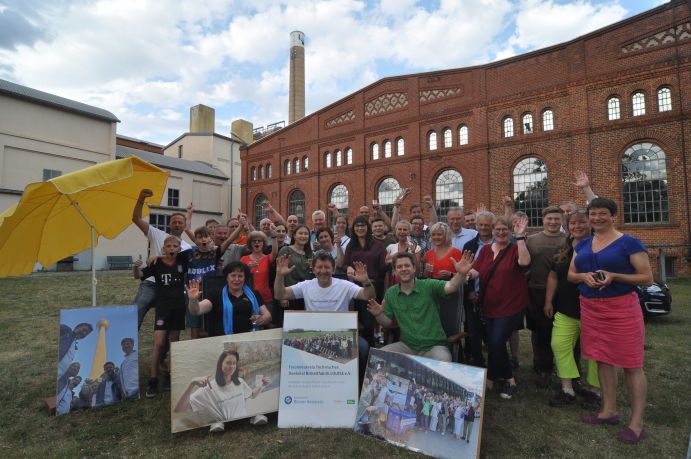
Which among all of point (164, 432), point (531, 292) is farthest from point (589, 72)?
point (164, 432)

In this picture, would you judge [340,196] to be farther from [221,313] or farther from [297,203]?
[221,313]

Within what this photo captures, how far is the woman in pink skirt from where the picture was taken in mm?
3100

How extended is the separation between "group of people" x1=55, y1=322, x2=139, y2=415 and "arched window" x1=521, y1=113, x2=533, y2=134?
21269 millimetres

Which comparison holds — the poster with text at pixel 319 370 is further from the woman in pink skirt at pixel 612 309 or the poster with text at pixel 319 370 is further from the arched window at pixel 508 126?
the arched window at pixel 508 126

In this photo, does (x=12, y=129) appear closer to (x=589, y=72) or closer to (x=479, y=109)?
(x=479, y=109)

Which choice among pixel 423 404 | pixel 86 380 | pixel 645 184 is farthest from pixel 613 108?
pixel 86 380

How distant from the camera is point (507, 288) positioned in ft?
13.0

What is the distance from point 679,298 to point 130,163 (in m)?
14.0

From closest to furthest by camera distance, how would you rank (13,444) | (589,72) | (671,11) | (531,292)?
1. (13,444)
2. (531,292)
3. (671,11)
4. (589,72)

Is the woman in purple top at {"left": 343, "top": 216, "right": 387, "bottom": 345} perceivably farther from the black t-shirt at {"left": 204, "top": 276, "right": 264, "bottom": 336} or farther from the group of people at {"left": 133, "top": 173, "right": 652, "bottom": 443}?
the black t-shirt at {"left": 204, "top": 276, "right": 264, "bottom": 336}

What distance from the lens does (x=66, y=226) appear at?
474cm

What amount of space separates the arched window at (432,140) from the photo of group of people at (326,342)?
21.4 m

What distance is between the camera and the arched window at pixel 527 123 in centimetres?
1988

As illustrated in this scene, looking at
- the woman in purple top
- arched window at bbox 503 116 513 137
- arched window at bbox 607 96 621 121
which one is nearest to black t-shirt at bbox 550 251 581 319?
the woman in purple top
